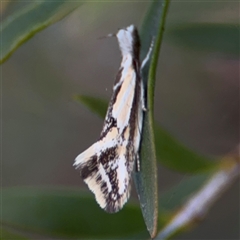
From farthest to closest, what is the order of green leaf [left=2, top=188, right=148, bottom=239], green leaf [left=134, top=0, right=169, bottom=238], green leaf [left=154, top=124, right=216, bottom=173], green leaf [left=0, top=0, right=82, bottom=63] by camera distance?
green leaf [left=154, top=124, right=216, bottom=173] → green leaf [left=2, top=188, right=148, bottom=239] → green leaf [left=0, top=0, right=82, bottom=63] → green leaf [left=134, top=0, right=169, bottom=238]

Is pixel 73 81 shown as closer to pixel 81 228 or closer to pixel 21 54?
pixel 21 54

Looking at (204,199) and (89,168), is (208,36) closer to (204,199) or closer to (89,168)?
(204,199)

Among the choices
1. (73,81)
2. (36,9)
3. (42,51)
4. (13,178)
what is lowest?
(13,178)

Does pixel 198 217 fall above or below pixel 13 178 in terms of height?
above

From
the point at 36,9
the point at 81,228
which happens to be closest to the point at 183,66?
the point at 81,228

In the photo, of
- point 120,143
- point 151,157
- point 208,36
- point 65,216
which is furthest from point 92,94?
point 151,157

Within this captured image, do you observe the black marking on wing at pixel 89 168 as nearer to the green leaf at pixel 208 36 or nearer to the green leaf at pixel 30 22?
the green leaf at pixel 30 22

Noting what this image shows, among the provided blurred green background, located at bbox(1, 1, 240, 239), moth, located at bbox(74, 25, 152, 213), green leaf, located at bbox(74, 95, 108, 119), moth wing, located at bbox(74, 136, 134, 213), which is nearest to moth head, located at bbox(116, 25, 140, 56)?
moth, located at bbox(74, 25, 152, 213)

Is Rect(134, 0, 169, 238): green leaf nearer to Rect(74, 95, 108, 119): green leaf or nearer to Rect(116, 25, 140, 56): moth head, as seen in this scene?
Rect(116, 25, 140, 56): moth head
